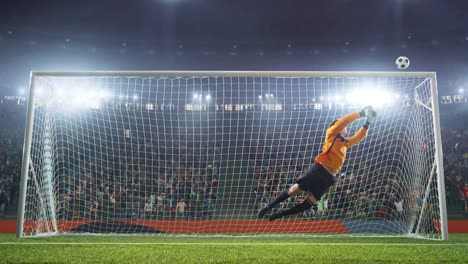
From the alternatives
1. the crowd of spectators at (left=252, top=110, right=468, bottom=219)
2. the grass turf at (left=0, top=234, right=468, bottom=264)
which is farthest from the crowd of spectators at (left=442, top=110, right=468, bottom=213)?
the grass turf at (left=0, top=234, right=468, bottom=264)

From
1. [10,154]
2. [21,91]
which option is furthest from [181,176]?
[21,91]

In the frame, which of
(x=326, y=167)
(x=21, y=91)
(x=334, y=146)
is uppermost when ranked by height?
(x=21, y=91)

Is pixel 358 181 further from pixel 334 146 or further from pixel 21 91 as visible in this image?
pixel 21 91

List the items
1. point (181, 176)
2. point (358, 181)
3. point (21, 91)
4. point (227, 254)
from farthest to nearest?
point (21, 91), point (181, 176), point (358, 181), point (227, 254)

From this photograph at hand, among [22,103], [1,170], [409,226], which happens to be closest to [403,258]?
[409,226]

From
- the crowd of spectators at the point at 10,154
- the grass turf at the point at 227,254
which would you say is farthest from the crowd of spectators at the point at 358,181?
the crowd of spectators at the point at 10,154

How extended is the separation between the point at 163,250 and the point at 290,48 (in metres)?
23.1

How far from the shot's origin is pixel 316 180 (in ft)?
19.6

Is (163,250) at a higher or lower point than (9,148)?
lower

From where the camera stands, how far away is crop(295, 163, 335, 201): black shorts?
19.6 ft

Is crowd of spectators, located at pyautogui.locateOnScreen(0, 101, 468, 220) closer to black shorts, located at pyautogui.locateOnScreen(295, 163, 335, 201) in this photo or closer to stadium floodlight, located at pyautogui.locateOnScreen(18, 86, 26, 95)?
black shorts, located at pyautogui.locateOnScreen(295, 163, 335, 201)

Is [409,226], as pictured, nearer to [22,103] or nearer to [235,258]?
[235,258]

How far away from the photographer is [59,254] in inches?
199

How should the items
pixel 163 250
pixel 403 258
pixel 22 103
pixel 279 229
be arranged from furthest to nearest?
pixel 22 103 → pixel 279 229 → pixel 163 250 → pixel 403 258
